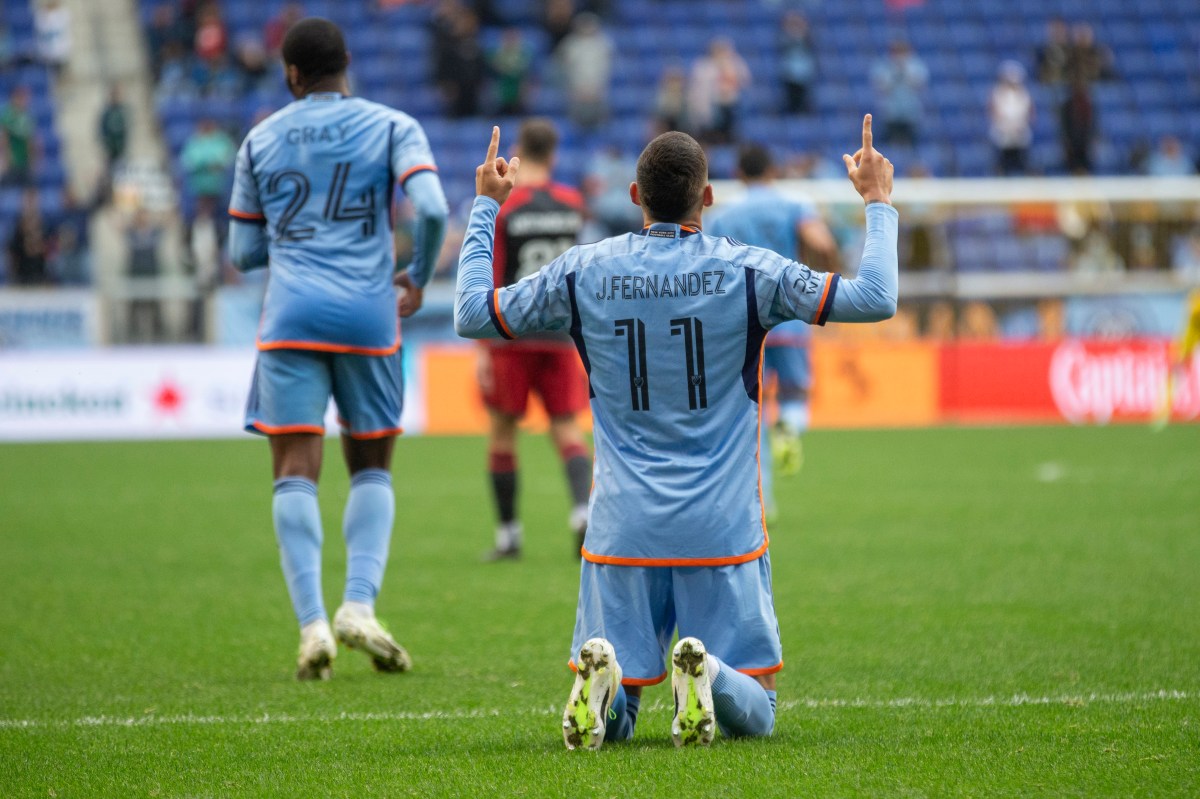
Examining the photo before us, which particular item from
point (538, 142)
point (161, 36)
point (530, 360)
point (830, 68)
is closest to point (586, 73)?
point (830, 68)

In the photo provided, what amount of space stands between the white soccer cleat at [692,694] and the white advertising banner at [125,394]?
13598 millimetres

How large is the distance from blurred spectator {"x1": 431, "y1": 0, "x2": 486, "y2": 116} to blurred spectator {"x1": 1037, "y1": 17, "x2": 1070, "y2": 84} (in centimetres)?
790

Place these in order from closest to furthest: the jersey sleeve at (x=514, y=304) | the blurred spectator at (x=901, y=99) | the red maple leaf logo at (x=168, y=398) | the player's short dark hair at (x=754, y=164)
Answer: the jersey sleeve at (x=514, y=304), the player's short dark hair at (x=754, y=164), the red maple leaf logo at (x=168, y=398), the blurred spectator at (x=901, y=99)

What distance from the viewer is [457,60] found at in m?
22.0

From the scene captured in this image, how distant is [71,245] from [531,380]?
1266 centimetres

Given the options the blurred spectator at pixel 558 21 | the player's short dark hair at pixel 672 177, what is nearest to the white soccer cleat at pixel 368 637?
the player's short dark hair at pixel 672 177

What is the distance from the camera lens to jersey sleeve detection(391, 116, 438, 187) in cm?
529

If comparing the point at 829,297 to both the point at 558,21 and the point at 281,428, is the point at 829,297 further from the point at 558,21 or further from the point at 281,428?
the point at 558,21

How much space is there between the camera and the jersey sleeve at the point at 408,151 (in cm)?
529

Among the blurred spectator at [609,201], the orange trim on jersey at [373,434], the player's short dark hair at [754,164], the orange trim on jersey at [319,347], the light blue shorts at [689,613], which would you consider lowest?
the light blue shorts at [689,613]

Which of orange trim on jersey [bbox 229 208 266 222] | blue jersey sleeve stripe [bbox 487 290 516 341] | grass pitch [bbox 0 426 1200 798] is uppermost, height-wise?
orange trim on jersey [bbox 229 208 266 222]

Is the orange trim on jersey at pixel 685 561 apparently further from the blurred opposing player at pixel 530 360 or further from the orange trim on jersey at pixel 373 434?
the blurred opposing player at pixel 530 360

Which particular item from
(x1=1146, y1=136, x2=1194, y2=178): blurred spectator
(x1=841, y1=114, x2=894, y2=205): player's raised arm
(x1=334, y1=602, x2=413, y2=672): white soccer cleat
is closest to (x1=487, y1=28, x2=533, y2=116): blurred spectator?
(x1=1146, y1=136, x2=1194, y2=178): blurred spectator

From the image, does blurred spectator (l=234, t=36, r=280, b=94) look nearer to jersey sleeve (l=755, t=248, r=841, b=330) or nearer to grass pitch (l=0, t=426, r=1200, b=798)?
grass pitch (l=0, t=426, r=1200, b=798)
